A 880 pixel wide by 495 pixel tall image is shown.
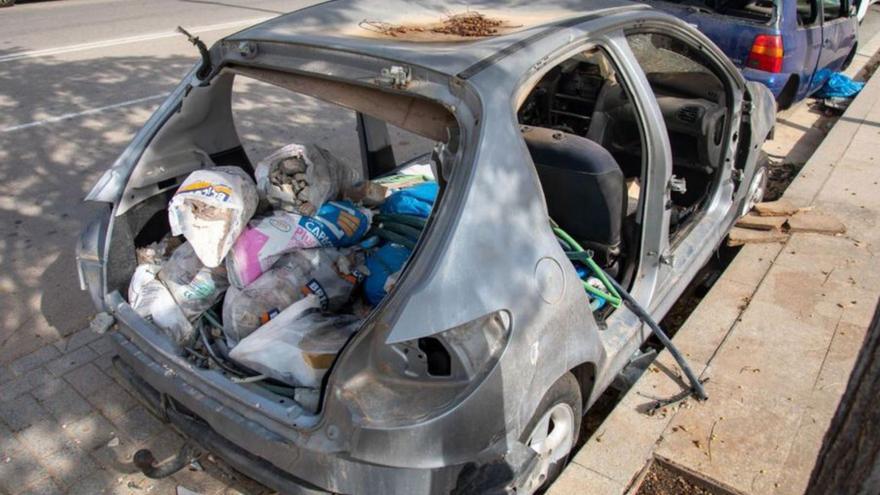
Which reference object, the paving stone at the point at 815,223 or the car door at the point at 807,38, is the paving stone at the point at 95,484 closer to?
the paving stone at the point at 815,223

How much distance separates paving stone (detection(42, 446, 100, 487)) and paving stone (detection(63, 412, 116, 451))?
5 centimetres

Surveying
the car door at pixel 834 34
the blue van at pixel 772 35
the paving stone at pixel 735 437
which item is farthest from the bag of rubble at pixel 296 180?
the car door at pixel 834 34

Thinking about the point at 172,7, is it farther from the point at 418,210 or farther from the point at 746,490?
the point at 746,490

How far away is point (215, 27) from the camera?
38.7 feet

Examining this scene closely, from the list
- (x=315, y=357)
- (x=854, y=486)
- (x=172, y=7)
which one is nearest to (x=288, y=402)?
(x=315, y=357)

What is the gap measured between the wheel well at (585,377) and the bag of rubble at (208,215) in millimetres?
1544

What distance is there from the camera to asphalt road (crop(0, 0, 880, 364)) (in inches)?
172

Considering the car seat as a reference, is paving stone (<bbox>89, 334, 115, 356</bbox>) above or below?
below

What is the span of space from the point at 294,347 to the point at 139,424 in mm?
1284

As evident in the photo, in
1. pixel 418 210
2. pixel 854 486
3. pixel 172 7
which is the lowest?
pixel 172 7

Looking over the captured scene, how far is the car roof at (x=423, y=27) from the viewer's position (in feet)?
8.07

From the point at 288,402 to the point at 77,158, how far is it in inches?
195

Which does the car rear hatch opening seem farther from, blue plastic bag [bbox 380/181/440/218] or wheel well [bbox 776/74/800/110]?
wheel well [bbox 776/74/800/110]

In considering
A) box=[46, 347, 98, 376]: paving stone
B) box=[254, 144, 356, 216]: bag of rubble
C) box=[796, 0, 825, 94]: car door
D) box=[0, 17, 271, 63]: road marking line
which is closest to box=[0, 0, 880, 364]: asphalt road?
box=[0, 17, 271, 63]: road marking line
